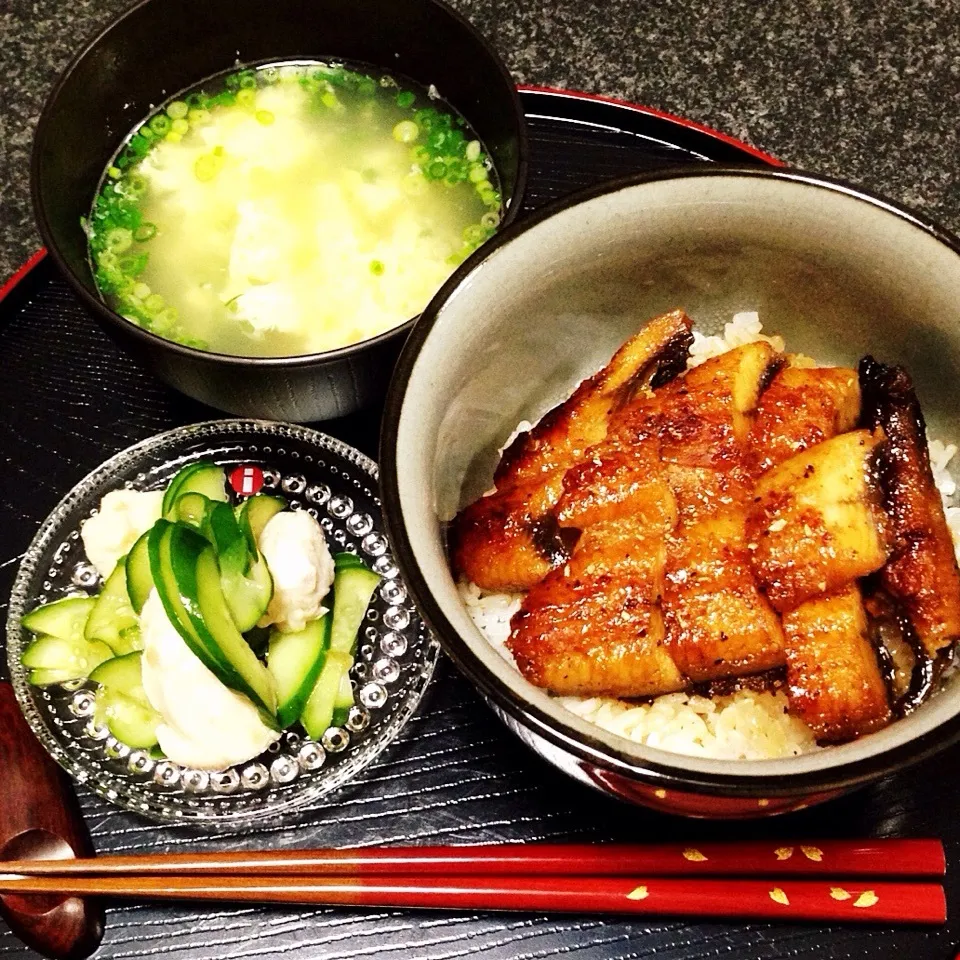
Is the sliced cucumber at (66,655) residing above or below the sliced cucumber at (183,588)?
below

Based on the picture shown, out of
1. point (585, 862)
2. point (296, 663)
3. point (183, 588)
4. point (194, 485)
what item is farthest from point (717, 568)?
point (194, 485)

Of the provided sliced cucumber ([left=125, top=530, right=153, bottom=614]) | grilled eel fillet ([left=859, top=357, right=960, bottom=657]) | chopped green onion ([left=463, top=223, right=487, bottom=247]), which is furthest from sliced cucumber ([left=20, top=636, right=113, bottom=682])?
grilled eel fillet ([left=859, top=357, right=960, bottom=657])

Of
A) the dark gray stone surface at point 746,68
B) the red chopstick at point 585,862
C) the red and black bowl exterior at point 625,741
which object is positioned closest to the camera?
the red and black bowl exterior at point 625,741

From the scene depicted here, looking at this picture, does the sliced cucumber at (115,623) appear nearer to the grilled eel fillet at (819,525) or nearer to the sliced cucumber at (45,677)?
the sliced cucumber at (45,677)

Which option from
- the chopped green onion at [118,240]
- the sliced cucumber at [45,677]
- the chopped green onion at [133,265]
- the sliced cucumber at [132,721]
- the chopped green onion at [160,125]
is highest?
the chopped green onion at [160,125]

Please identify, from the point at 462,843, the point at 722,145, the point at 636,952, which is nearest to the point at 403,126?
the point at 722,145

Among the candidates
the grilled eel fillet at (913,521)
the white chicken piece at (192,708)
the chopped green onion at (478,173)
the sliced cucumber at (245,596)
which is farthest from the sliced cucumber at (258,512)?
the grilled eel fillet at (913,521)
